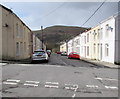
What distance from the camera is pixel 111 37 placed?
24.7 m

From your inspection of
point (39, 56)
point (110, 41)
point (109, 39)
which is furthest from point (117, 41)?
point (39, 56)

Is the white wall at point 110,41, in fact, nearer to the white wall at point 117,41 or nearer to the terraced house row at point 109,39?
the terraced house row at point 109,39

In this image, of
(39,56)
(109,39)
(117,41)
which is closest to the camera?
(39,56)

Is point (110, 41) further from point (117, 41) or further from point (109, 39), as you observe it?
point (117, 41)

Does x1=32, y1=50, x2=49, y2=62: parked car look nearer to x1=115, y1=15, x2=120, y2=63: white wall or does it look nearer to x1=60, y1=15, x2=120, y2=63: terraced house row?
x1=60, y1=15, x2=120, y2=63: terraced house row

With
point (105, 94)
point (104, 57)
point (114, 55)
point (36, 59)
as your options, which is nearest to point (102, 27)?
point (104, 57)

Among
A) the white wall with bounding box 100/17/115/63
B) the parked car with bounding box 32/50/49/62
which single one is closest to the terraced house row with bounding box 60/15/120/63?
the white wall with bounding box 100/17/115/63

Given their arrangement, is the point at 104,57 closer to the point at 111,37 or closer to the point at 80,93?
the point at 111,37

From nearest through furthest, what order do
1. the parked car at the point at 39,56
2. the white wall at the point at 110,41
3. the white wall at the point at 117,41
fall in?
the parked car at the point at 39,56 → the white wall at the point at 117,41 → the white wall at the point at 110,41

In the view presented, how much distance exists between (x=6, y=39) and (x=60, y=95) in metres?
18.6

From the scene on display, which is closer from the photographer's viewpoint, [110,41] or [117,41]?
[117,41]

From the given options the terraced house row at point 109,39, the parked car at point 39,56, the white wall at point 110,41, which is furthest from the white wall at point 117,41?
the parked car at point 39,56

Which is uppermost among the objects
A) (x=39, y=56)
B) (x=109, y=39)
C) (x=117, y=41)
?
(x=109, y=39)

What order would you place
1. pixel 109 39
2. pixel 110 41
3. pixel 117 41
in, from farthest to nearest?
pixel 109 39 < pixel 110 41 < pixel 117 41
